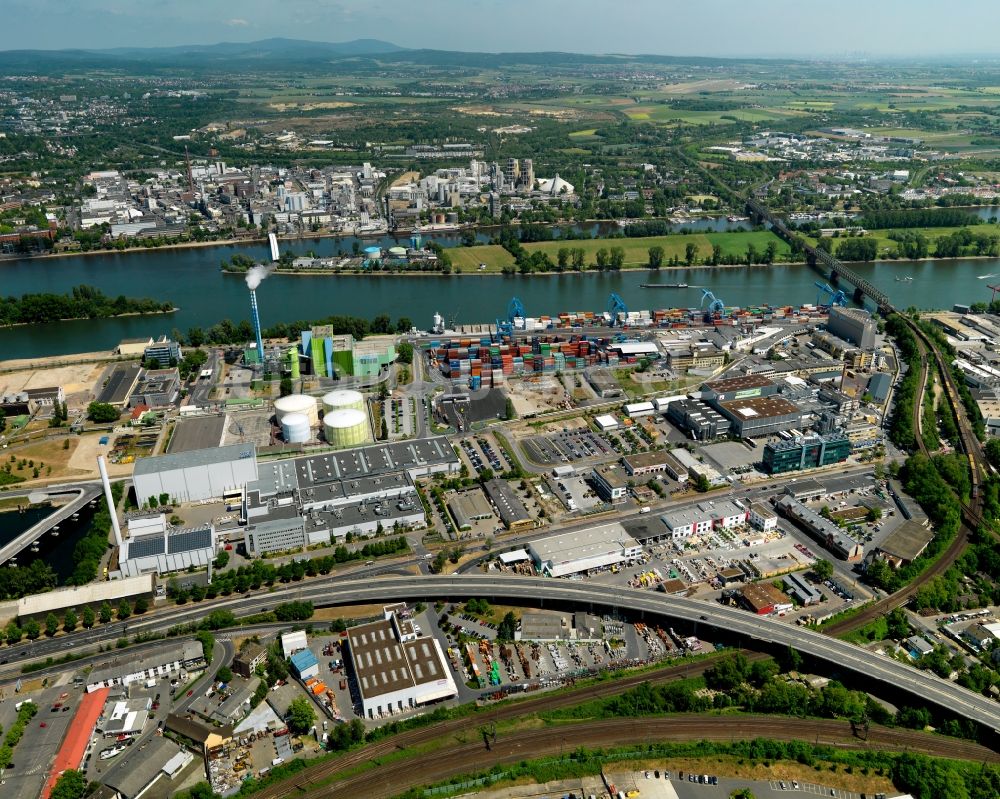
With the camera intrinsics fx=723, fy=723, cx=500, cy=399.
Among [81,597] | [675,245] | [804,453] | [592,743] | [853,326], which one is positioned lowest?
[592,743]

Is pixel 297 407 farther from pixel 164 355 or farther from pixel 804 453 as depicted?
pixel 804 453

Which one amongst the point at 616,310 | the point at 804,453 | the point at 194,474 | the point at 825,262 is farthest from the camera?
the point at 825,262

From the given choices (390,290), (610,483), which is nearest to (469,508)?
(610,483)

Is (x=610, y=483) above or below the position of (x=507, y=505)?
above

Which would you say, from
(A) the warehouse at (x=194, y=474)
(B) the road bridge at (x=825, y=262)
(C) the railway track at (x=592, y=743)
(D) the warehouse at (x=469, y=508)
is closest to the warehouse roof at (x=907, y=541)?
(C) the railway track at (x=592, y=743)

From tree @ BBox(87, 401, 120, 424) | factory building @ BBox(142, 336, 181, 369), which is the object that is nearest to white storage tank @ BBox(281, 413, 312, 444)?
tree @ BBox(87, 401, 120, 424)

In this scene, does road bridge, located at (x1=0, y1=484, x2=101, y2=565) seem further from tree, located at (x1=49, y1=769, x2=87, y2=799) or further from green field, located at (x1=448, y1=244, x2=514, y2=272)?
green field, located at (x1=448, y1=244, x2=514, y2=272)
